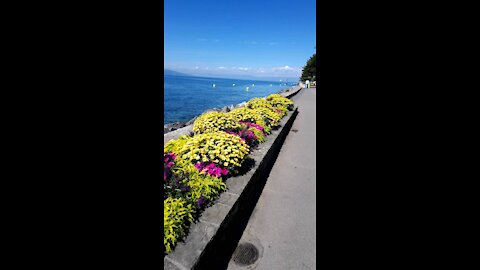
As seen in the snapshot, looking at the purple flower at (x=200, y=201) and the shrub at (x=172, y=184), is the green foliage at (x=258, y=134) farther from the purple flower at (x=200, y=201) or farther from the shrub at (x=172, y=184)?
the purple flower at (x=200, y=201)

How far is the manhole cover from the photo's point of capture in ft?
11.3

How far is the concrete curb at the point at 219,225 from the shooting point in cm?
274

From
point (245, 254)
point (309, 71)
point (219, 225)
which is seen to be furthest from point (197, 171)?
point (309, 71)

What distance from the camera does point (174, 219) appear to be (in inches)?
121

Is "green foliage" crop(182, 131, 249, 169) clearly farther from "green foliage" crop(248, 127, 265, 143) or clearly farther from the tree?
the tree

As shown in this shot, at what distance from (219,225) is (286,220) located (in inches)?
61.0

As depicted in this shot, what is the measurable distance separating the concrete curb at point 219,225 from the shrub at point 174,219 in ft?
0.30

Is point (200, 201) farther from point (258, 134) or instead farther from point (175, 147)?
point (258, 134)
